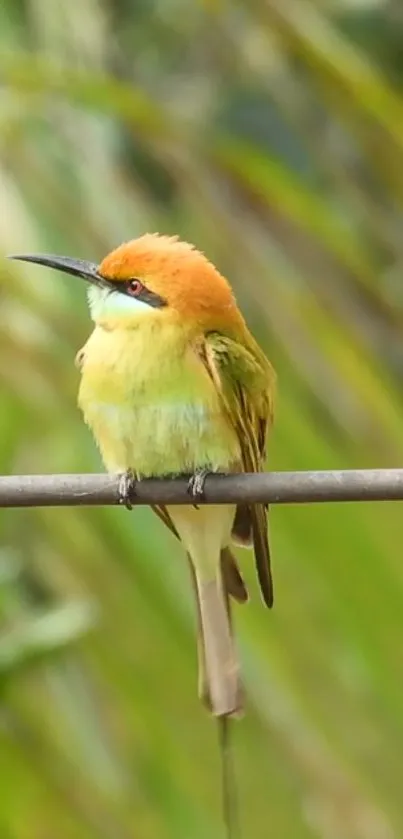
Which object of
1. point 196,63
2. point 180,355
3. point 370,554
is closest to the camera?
point 180,355

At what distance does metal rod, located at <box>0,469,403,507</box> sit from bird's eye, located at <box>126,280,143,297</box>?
0.27 m

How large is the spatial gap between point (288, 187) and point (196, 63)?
109 cm

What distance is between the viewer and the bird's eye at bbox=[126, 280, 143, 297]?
1006 millimetres

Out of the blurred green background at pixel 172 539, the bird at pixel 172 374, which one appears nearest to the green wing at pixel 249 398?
the bird at pixel 172 374

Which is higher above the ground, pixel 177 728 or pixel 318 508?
pixel 318 508

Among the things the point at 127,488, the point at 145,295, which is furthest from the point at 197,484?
the point at 145,295

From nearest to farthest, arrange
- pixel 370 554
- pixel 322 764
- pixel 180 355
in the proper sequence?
pixel 180 355 < pixel 370 554 < pixel 322 764

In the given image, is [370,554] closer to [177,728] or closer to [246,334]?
[246,334]

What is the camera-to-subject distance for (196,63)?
2277 mm

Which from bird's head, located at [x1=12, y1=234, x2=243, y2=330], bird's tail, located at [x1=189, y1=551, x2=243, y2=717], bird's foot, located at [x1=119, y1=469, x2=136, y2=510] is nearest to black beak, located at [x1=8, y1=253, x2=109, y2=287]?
bird's head, located at [x1=12, y1=234, x2=243, y2=330]

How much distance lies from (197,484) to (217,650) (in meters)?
0.23

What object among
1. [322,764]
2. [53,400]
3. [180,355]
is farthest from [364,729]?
[180,355]

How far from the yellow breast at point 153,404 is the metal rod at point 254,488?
0.80 ft

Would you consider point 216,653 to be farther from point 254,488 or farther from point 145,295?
point 254,488
